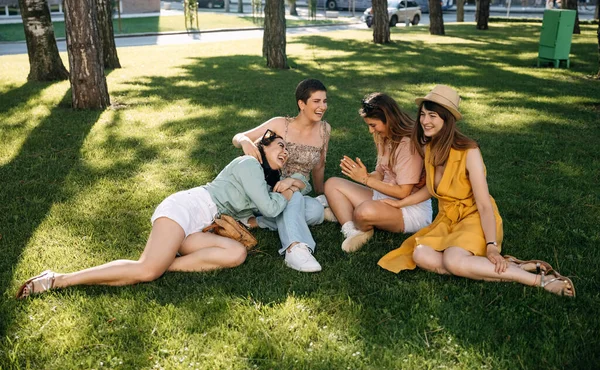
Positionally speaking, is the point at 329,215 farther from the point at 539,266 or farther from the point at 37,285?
the point at 37,285

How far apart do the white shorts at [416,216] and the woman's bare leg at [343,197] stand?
0.24 m

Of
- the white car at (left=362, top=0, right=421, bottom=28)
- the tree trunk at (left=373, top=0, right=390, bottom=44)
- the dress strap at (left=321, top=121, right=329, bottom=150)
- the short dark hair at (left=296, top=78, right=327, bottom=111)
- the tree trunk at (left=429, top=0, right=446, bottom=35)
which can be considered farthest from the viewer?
the white car at (left=362, top=0, right=421, bottom=28)

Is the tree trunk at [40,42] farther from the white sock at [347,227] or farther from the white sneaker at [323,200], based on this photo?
the white sock at [347,227]

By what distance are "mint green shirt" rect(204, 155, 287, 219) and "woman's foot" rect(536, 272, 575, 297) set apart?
5.97ft

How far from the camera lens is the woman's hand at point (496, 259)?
366cm

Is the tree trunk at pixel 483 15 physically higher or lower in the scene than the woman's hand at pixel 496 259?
higher

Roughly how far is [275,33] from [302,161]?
8.19 m

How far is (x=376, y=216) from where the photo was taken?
4426mm

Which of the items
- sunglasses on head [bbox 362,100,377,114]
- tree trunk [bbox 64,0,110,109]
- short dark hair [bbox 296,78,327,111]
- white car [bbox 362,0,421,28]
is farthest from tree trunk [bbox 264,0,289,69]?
white car [bbox 362,0,421,28]

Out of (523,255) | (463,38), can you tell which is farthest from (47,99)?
(463,38)

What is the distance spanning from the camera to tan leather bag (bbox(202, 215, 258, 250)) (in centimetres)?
418

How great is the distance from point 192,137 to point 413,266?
4.17m

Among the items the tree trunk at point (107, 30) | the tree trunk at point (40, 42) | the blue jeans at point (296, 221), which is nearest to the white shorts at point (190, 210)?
the blue jeans at point (296, 221)

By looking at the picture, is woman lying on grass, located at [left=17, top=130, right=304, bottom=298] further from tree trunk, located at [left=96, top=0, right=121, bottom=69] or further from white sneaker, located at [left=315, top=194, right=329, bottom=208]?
tree trunk, located at [left=96, top=0, right=121, bottom=69]
